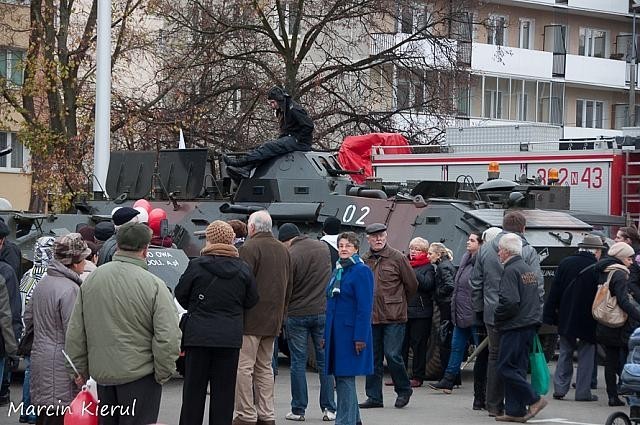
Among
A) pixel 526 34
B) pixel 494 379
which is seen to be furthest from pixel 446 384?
pixel 526 34

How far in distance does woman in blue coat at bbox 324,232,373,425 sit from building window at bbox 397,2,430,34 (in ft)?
56.1

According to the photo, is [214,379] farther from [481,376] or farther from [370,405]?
[481,376]

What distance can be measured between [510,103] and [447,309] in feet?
105

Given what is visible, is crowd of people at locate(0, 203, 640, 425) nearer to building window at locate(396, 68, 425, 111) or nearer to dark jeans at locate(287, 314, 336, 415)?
dark jeans at locate(287, 314, 336, 415)

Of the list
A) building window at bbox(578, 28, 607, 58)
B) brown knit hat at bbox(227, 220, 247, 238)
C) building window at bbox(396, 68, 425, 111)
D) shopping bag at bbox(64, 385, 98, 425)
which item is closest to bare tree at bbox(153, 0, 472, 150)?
building window at bbox(396, 68, 425, 111)

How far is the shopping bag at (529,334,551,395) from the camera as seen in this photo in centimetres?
1294

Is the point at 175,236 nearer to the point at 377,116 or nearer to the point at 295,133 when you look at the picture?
the point at 295,133

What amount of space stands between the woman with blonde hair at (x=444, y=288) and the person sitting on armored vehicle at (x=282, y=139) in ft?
11.3

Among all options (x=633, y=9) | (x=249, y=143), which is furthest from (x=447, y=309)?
(x=633, y=9)

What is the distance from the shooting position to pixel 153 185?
63.7 feet

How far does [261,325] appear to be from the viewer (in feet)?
38.4

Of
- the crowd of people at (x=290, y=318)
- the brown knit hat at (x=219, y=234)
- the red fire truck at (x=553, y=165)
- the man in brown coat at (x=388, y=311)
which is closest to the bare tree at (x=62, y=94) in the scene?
the red fire truck at (x=553, y=165)

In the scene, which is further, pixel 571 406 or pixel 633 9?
pixel 633 9

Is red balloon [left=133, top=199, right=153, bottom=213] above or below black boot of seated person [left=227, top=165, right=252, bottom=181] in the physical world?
below
